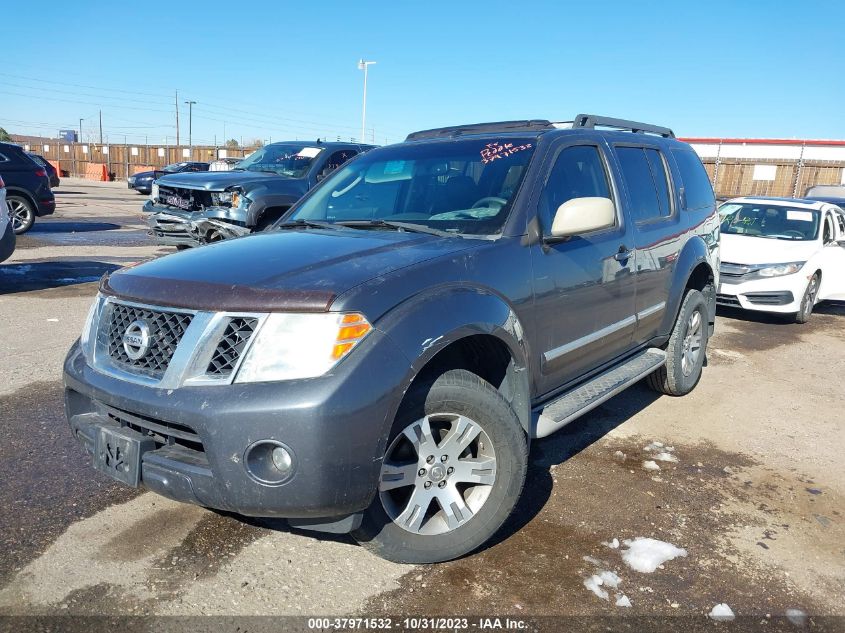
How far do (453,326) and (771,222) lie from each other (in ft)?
27.7

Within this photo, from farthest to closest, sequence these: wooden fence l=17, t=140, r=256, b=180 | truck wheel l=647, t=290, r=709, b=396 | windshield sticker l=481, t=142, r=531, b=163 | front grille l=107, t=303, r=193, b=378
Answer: wooden fence l=17, t=140, r=256, b=180, truck wheel l=647, t=290, r=709, b=396, windshield sticker l=481, t=142, r=531, b=163, front grille l=107, t=303, r=193, b=378

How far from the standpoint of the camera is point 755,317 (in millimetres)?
9477

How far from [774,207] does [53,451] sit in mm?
9476

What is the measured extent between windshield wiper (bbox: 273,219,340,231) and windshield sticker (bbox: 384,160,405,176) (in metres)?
0.54

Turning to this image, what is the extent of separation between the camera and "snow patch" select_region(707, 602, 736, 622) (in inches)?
106

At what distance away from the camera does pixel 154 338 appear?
2697 mm

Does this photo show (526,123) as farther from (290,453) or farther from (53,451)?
(53,451)

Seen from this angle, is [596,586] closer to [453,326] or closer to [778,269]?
[453,326]

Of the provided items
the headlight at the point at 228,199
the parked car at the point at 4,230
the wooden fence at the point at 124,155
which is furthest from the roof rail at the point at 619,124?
the wooden fence at the point at 124,155

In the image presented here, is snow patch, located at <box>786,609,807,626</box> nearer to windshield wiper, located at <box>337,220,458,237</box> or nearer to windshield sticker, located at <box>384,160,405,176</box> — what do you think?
windshield wiper, located at <box>337,220,458,237</box>

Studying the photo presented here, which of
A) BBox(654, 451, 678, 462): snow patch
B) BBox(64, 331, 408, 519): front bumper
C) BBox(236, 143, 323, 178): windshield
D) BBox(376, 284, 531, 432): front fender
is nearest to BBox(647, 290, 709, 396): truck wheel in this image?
BBox(654, 451, 678, 462): snow patch

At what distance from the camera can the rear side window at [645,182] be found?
456cm

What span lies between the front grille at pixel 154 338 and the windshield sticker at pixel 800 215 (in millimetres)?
9288

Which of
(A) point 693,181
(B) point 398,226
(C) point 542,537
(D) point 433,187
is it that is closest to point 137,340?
→ (B) point 398,226
